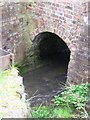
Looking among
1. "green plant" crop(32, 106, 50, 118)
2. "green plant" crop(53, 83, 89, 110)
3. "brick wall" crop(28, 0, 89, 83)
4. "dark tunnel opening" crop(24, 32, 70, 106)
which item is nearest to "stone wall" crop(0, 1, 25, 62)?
"dark tunnel opening" crop(24, 32, 70, 106)

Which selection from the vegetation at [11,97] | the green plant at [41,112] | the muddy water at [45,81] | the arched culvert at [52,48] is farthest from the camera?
the arched culvert at [52,48]

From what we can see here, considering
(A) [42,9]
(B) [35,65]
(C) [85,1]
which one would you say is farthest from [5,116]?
(B) [35,65]

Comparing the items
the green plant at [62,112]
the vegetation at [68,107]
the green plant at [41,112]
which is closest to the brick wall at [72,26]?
the vegetation at [68,107]

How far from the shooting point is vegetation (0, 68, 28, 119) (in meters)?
3.43

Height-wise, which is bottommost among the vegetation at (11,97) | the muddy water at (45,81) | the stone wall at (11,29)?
the muddy water at (45,81)

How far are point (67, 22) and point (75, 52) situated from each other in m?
0.58

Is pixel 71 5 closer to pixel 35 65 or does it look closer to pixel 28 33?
pixel 28 33

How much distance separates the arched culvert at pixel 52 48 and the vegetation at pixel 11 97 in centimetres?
415

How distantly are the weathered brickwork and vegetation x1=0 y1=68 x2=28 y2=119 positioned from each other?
9.31 feet

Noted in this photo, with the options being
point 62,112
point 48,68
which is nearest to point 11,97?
point 62,112

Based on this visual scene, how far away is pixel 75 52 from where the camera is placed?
6914 mm

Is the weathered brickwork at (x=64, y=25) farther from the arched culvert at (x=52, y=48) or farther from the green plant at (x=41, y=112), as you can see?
the green plant at (x=41, y=112)

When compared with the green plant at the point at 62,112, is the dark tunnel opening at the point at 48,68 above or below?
above

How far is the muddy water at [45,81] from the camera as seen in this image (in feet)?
23.4
